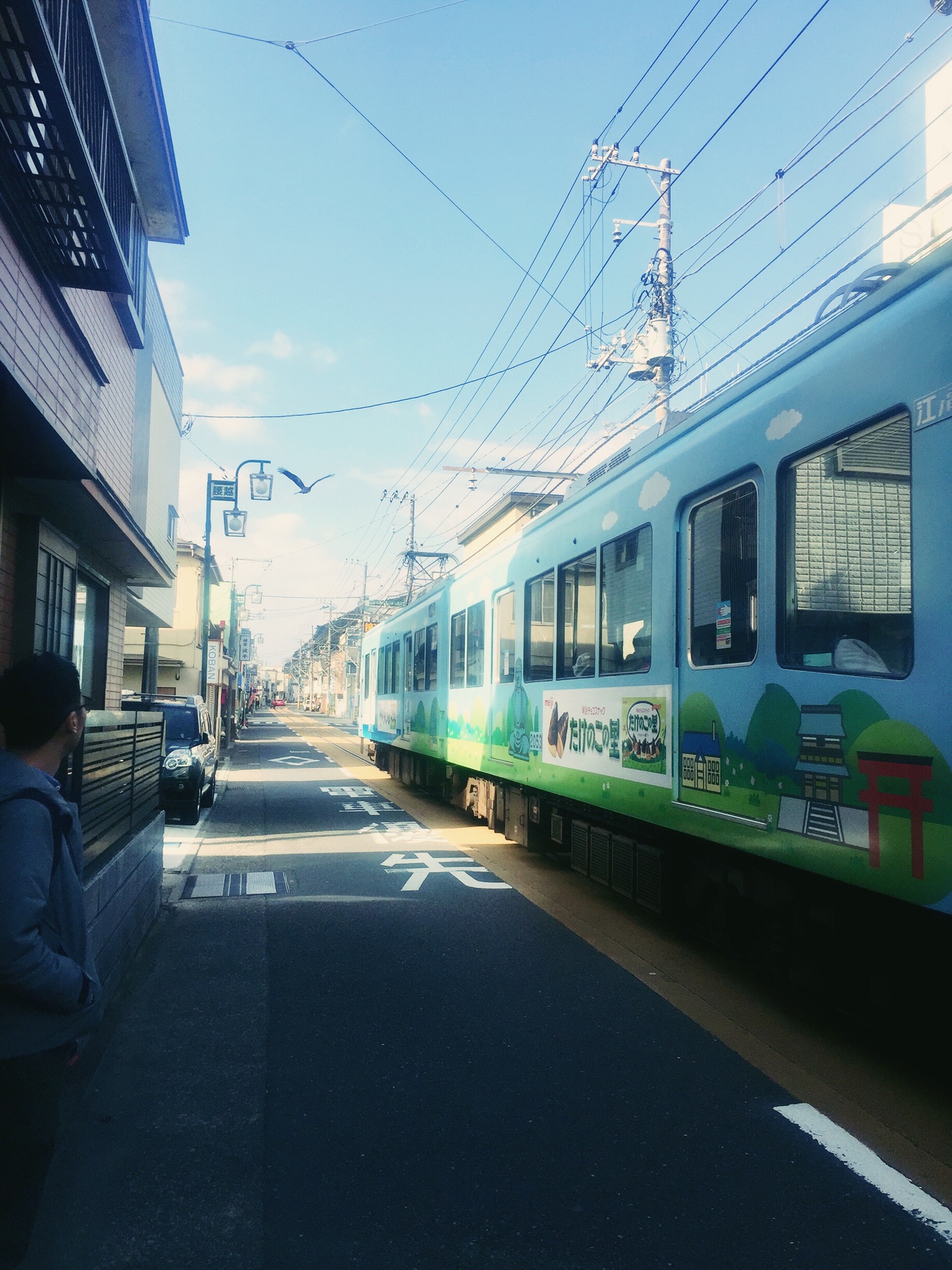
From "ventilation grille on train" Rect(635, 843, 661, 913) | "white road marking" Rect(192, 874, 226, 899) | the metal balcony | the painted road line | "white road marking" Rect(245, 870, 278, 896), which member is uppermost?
the metal balcony

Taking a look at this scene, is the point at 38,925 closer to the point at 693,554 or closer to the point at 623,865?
the point at 693,554

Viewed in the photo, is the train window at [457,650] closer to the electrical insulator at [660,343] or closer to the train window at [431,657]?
the train window at [431,657]

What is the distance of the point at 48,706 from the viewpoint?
2242 millimetres

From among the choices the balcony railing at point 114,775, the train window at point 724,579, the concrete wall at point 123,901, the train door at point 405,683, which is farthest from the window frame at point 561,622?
the train door at point 405,683

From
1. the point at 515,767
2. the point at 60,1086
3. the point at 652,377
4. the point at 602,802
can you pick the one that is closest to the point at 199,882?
the point at 515,767

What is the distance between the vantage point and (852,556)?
4285 mm

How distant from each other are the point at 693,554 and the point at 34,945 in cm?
464

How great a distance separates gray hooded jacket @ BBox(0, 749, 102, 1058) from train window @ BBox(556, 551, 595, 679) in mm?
5691

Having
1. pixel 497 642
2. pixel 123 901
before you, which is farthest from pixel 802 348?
pixel 497 642

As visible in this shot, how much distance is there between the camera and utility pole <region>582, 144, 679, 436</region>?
1404 cm

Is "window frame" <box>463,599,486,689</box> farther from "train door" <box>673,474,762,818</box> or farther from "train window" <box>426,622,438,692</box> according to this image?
"train door" <box>673,474,762,818</box>

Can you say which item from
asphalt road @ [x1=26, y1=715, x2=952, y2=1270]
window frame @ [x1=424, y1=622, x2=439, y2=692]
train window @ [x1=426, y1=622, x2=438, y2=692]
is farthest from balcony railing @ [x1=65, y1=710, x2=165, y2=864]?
train window @ [x1=426, y1=622, x2=438, y2=692]

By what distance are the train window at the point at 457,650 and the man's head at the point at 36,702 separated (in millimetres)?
10228

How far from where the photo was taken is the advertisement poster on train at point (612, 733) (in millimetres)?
6215
